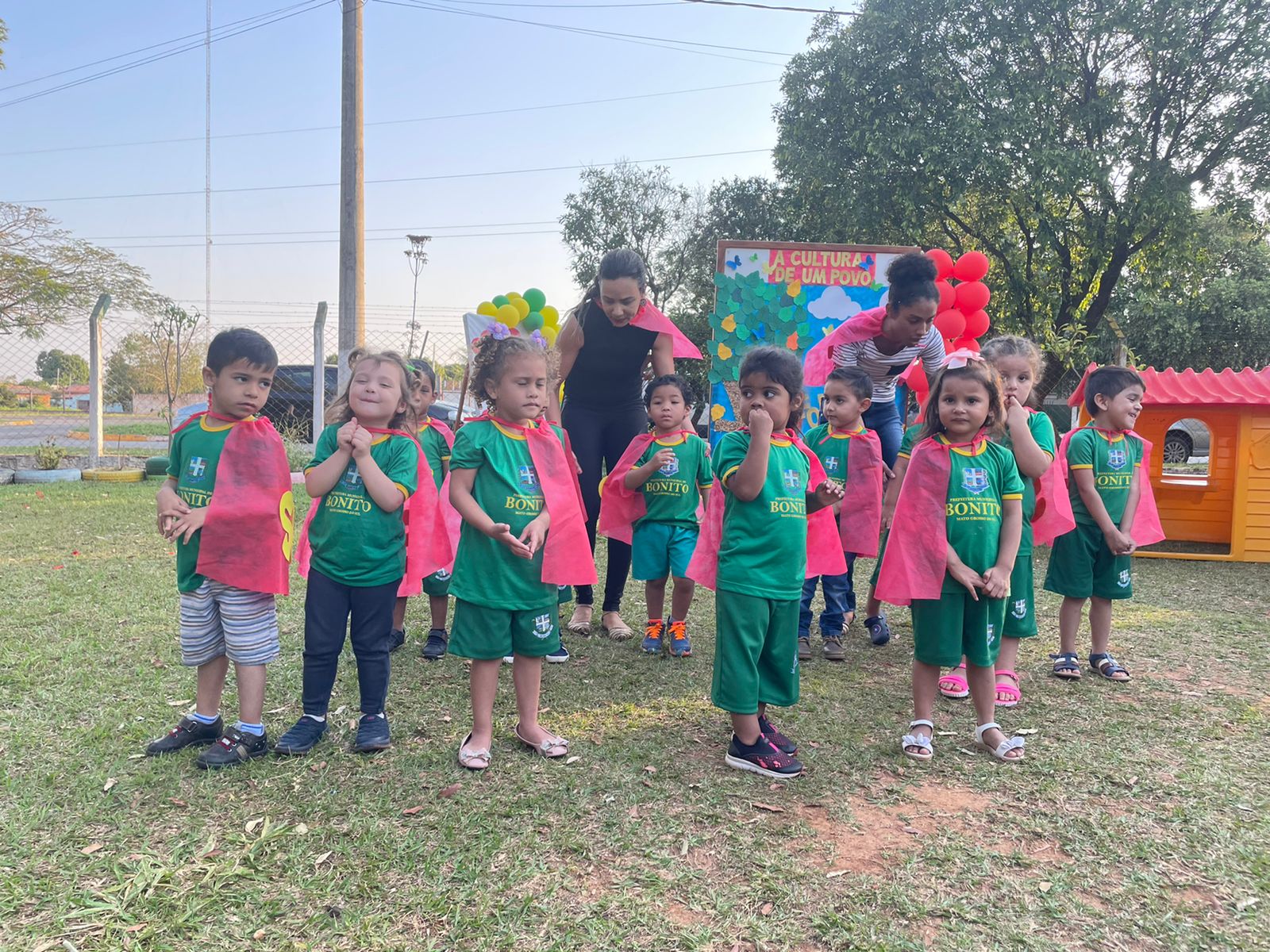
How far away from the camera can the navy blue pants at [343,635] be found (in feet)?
9.66

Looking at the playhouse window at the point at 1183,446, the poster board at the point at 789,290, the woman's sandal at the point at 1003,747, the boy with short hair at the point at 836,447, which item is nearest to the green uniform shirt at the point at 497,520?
the woman's sandal at the point at 1003,747

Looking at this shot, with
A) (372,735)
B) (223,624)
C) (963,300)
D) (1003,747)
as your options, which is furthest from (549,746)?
(963,300)

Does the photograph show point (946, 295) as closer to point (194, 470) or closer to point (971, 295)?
point (971, 295)

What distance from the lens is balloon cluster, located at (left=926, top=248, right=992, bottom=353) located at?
588 cm

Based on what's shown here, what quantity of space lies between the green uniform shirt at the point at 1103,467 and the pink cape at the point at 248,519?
3.68 m

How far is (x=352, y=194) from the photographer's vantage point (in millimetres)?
9648

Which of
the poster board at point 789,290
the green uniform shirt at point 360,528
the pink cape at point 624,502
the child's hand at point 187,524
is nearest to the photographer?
the child's hand at point 187,524

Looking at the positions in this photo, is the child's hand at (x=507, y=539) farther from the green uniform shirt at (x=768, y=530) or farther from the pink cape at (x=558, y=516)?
the green uniform shirt at (x=768, y=530)

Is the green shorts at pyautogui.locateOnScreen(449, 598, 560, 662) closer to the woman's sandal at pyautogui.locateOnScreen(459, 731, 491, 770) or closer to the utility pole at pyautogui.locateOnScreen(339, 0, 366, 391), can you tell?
the woman's sandal at pyautogui.locateOnScreen(459, 731, 491, 770)

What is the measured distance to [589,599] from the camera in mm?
4801

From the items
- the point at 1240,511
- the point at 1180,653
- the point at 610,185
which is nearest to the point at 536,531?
the point at 1180,653

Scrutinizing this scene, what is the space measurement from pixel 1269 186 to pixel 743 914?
51.2 feet

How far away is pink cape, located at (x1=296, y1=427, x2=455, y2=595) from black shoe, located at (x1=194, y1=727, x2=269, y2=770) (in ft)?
1.99

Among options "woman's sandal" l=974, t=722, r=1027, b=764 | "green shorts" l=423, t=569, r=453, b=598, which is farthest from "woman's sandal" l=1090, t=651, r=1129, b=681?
"green shorts" l=423, t=569, r=453, b=598
